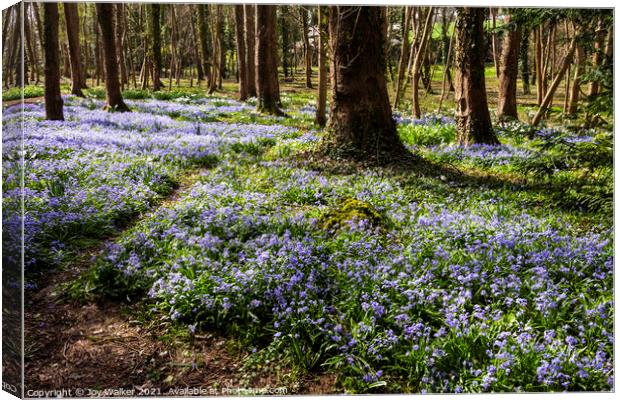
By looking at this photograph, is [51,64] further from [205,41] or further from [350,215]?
[350,215]

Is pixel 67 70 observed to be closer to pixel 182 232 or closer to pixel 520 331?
pixel 182 232

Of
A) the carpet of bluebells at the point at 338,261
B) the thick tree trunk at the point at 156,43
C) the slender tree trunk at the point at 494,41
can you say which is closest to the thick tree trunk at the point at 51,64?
the carpet of bluebells at the point at 338,261


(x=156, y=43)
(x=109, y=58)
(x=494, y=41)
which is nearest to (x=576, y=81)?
(x=494, y=41)

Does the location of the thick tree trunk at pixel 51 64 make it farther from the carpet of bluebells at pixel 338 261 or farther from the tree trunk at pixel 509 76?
the tree trunk at pixel 509 76

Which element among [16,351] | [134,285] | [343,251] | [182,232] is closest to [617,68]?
[343,251]

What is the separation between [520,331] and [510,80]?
3.48 m

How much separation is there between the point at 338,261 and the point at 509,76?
340 centimetres

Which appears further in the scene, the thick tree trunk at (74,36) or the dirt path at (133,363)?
the thick tree trunk at (74,36)

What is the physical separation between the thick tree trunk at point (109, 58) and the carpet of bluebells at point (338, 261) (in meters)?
0.38

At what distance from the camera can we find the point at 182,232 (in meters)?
4.77

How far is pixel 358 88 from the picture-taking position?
6.33 metres

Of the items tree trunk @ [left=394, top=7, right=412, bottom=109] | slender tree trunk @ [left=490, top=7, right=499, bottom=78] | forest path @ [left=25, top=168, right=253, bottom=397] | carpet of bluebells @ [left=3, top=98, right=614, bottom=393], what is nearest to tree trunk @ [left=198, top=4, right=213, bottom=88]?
carpet of bluebells @ [left=3, top=98, right=614, bottom=393]

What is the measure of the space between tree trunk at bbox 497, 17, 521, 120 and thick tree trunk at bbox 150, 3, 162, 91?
3.67 m

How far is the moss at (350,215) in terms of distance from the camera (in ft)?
16.2
